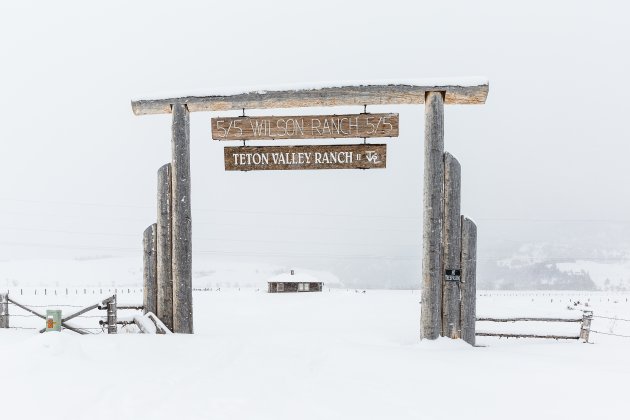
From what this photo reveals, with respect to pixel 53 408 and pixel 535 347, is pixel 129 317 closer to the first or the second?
pixel 53 408

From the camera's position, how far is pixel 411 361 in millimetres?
6074

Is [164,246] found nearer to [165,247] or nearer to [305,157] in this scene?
[165,247]

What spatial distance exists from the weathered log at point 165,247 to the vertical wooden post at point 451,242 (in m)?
5.25

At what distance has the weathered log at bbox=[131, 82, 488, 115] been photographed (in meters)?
7.76

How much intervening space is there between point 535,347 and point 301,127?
5.99 m

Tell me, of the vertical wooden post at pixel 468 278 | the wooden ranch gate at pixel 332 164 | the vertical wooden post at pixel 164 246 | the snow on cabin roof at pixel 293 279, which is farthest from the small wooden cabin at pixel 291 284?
the vertical wooden post at pixel 468 278

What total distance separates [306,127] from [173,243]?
3.45m

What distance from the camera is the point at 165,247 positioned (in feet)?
27.7

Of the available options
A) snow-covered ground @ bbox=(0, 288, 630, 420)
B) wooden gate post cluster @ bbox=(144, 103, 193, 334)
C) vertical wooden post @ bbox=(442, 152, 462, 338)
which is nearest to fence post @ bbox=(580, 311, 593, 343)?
snow-covered ground @ bbox=(0, 288, 630, 420)

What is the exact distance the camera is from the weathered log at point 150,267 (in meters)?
8.47

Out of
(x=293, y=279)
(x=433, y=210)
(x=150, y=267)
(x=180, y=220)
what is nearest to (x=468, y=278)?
(x=433, y=210)

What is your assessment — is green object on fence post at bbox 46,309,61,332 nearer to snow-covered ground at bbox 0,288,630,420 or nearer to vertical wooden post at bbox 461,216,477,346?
snow-covered ground at bbox 0,288,630,420

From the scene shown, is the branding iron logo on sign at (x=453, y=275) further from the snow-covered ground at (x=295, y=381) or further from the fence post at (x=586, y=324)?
the fence post at (x=586, y=324)

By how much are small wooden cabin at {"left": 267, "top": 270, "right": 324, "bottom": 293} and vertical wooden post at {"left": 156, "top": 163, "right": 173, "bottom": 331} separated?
1393 inches
